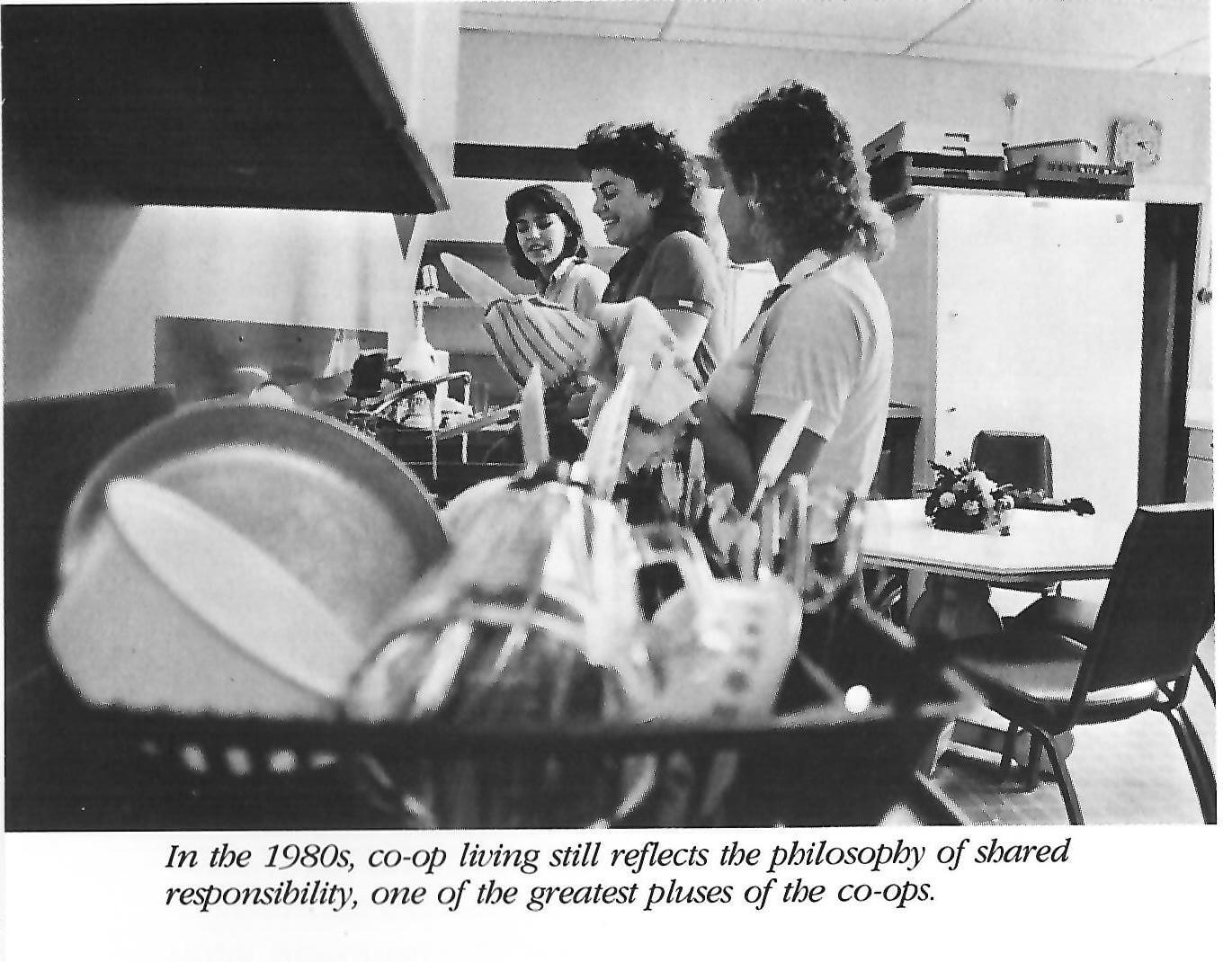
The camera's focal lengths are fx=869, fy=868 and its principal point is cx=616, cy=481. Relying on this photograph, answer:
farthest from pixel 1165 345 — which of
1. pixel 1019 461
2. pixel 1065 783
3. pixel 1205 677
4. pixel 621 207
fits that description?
pixel 621 207

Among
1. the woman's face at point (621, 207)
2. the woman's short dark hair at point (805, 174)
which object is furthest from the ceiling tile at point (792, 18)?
the woman's face at point (621, 207)

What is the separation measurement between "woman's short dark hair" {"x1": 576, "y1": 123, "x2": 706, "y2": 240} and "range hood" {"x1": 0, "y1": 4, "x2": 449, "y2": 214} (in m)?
0.19

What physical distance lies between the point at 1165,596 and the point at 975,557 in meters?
0.24

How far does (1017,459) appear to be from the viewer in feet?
4.46

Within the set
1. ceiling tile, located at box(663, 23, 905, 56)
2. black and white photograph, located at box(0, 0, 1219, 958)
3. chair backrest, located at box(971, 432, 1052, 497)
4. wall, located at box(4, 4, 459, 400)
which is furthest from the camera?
chair backrest, located at box(971, 432, 1052, 497)

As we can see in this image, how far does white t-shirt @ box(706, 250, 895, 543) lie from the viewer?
0.92 meters

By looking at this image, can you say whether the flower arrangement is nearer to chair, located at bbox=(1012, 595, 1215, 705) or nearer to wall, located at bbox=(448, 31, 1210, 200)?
chair, located at bbox=(1012, 595, 1215, 705)

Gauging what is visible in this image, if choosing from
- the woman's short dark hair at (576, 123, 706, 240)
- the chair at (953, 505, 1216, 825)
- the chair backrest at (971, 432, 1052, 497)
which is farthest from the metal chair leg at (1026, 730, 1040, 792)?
the woman's short dark hair at (576, 123, 706, 240)

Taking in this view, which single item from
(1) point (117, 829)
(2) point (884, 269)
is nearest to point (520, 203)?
(2) point (884, 269)

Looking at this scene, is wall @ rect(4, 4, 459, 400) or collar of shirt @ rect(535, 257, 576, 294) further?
collar of shirt @ rect(535, 257, 576, 294)

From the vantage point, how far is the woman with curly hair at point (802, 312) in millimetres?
928

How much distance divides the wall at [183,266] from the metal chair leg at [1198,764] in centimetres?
107

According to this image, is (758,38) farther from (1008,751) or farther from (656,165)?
(1008,751)

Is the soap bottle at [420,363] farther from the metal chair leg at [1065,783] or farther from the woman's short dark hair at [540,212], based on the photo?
the metal chair leg at [1065,783]
